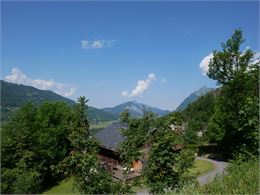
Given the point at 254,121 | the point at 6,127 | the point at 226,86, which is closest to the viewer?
the point at 254,121

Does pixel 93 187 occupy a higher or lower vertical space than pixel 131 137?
lower

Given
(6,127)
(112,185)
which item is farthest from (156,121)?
(6,127)

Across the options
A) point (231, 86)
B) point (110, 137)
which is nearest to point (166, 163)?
point (231, 86)

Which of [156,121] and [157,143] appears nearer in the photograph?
[157,143]

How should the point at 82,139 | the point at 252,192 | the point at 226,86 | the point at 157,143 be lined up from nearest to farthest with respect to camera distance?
the point at 252,192 → the point at 157,143 → the point at 82,139 → the point at 226,86

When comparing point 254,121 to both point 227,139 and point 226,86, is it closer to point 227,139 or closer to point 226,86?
point 226,86

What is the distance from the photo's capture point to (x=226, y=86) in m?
47.6

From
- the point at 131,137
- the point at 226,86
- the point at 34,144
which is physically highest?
the point at 226,86

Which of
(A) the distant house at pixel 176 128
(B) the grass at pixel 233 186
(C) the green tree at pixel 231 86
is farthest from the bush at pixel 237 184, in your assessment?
(C) the green tree at pixel 231 86

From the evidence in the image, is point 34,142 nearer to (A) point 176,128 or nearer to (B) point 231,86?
(B) point 231,86

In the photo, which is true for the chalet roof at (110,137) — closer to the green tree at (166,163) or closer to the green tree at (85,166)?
the green tree at (85,166)

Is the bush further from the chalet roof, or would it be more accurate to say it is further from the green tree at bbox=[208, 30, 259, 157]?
the chalet roof

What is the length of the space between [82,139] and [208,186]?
739 cm

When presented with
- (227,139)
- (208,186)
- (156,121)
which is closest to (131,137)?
(156,121)
